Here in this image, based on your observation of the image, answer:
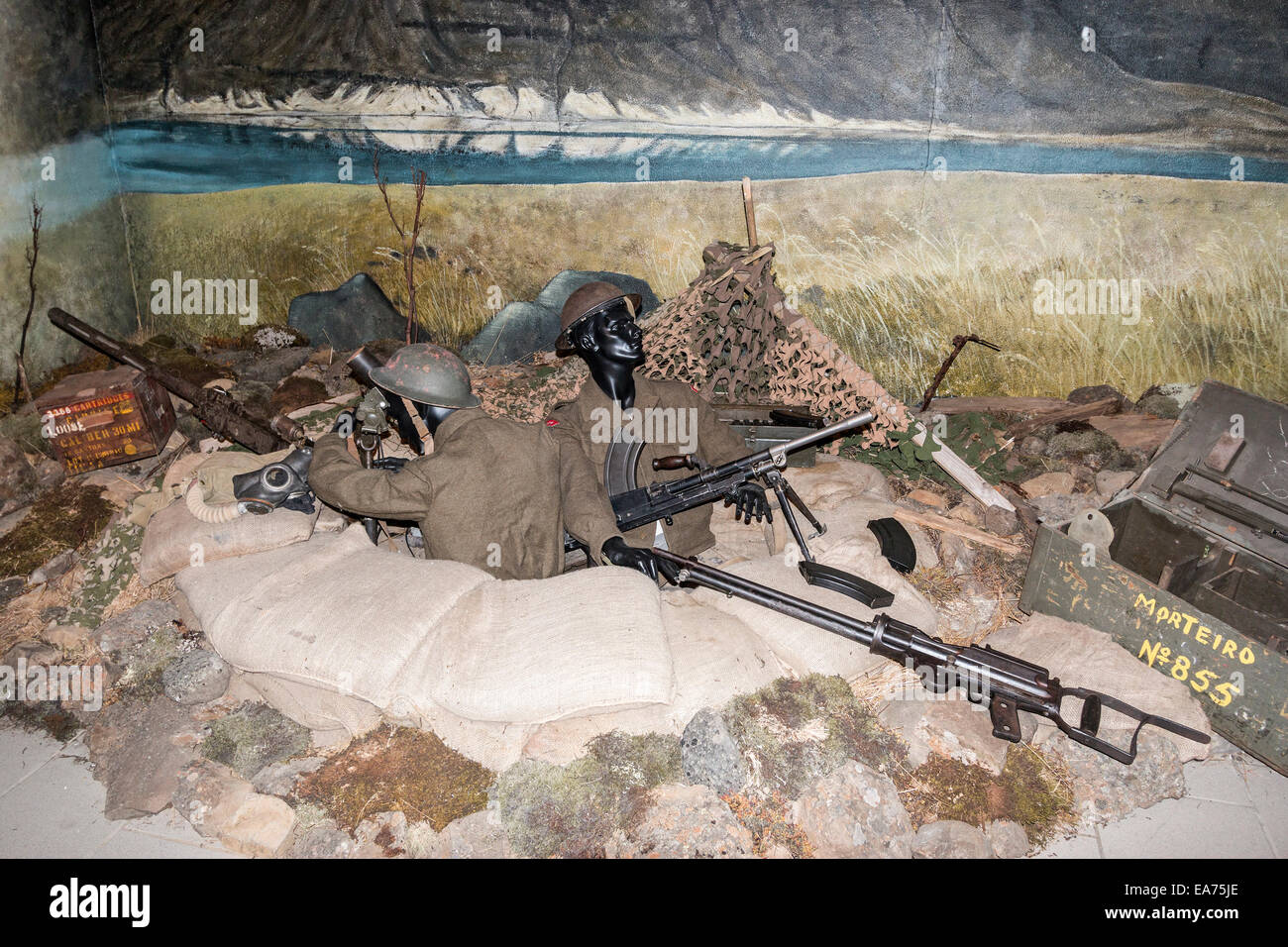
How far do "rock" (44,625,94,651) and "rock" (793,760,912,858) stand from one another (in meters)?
4.09

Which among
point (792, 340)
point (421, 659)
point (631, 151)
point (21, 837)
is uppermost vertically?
point (631, 151)

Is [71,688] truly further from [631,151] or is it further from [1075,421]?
[1075,421]

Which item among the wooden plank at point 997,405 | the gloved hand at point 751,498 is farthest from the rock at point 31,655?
the wooden plank at point 997,405

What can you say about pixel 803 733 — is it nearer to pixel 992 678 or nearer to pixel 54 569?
pixel 992 678

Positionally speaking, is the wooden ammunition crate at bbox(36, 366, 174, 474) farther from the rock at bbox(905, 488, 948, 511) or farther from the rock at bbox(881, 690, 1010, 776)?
the rock at bbox(905, 488, 948, 511)

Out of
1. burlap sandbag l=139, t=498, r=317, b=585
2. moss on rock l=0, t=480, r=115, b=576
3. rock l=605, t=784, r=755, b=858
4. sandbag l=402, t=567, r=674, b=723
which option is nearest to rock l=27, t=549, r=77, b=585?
moss on rock l=0, t=480, r=115, b=576

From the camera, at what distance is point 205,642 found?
4078mm

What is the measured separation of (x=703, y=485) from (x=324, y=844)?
247cm

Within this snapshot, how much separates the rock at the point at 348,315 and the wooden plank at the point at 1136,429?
7.03m

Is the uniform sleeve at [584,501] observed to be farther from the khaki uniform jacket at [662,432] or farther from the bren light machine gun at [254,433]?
the bren light machine gun at [254,433]

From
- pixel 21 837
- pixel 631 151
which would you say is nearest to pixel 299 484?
pixel 21 837

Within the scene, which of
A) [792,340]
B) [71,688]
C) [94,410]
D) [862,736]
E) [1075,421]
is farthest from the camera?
[1075,421]

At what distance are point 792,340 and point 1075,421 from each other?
316 centimetres

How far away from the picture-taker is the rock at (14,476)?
5.63m
